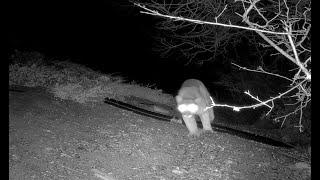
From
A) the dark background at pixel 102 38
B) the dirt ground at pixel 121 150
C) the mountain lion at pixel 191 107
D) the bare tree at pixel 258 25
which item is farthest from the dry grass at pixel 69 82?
the dark background at pixel 102 38

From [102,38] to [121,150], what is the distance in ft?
80.8

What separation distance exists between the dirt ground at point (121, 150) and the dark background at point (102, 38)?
588 inches

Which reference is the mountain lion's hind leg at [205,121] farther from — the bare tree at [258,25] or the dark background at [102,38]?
the dark background at [102,38]

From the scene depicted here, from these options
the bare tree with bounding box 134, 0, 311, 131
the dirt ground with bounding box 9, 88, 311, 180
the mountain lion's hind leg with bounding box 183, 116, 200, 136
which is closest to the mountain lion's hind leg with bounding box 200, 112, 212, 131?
the dirt ground with bounding box 9, 88, 311, 180

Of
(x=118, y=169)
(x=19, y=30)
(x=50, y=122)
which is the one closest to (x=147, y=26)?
(x=19, y=30)

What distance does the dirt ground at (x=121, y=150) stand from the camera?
6816mm

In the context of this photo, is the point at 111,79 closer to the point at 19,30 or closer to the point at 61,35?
the point at 19,30

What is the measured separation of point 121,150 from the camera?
7988 millimetres

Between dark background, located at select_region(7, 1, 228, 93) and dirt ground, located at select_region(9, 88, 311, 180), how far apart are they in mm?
14945

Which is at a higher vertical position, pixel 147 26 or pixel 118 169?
pixel 147 26

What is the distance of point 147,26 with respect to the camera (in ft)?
93.4

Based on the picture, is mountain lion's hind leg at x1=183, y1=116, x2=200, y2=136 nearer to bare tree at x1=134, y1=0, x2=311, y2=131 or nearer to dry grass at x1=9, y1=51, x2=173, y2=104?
bare tree at x1=134, y1=0, x2=311, y2=131

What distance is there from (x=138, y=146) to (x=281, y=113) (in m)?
6.21

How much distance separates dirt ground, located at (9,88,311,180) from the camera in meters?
6.82
